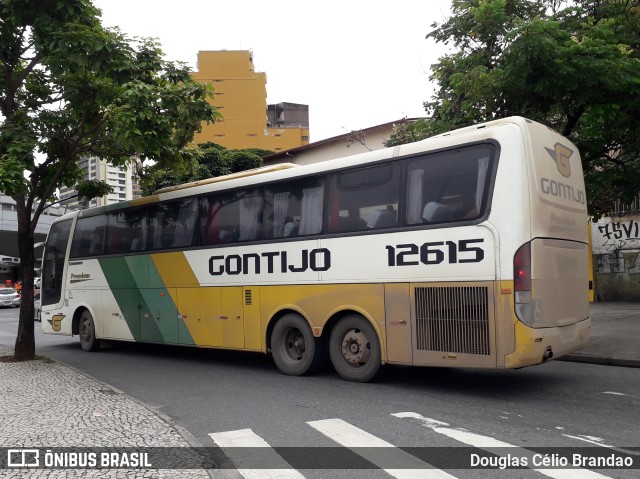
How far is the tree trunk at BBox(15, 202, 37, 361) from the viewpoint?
40.1 feet

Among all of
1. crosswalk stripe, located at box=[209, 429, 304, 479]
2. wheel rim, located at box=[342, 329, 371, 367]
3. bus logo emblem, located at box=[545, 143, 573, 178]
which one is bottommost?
crosswalk stripe, located at box=[209, 429, 304, 479]

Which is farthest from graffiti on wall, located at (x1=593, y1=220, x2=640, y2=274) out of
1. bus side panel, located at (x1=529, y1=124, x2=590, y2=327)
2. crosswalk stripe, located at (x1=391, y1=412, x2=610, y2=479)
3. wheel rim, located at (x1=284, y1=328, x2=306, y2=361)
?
crosswalk stripe, located at (x1=391, y1=412, x2=610, y2=479)

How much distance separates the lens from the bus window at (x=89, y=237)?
13523 millimetres

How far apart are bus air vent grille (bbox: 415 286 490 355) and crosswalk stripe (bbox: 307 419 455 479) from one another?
6.05 ft

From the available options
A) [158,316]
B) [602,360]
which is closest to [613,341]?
A: [602,360]

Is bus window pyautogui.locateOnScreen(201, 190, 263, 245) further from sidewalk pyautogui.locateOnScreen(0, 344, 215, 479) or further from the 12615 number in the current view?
sidewalk pyautogui.locateOnScreen(0, 344, 215, 479)

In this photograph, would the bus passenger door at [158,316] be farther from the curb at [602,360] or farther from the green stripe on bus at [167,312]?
the curb at [602,360]

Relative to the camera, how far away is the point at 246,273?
33.9ft

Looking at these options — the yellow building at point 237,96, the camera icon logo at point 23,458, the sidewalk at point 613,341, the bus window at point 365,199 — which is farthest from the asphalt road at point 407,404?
the yellow building at point 237,96

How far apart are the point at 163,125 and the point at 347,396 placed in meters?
5.44

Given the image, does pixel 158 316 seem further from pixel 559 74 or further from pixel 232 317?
pixel 559 74

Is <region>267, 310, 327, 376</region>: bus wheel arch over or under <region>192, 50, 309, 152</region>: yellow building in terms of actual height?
under

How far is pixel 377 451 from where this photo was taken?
549 centimetres

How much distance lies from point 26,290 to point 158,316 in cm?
267
